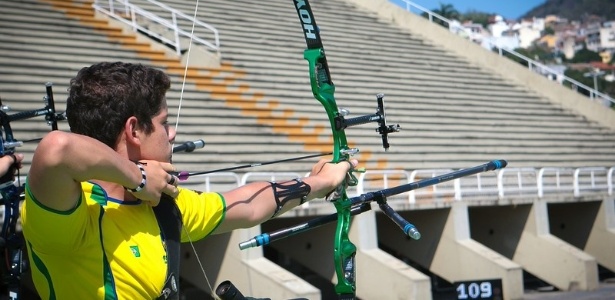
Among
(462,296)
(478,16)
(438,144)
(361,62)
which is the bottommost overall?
(462,296)

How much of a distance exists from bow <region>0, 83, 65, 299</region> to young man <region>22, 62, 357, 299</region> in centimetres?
299

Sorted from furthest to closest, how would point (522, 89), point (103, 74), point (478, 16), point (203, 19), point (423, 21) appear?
point (478, 16) < point (423, 21) < point (522, 89) < point (203, 19) < point (103, 74)

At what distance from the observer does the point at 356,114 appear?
17.1 m

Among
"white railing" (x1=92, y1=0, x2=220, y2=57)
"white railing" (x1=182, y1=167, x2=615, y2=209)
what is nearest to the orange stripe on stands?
"white railing" (x1=92, y1=0, x2=220, y2=57)

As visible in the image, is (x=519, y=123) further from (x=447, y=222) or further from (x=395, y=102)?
(x=447, y=222)

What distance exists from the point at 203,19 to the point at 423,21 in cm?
621

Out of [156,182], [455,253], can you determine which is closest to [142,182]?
[156,182]

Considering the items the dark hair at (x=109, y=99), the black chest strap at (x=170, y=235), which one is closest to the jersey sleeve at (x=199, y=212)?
the black chest strap at (x=170, y=235)

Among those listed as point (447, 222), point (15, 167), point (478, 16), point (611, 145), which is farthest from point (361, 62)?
point (478, 16)

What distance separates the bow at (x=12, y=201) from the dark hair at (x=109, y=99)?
302 cm

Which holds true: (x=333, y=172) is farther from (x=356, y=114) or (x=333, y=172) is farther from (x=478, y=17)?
(x=478, y=17)

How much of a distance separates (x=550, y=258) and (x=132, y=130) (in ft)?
41.1

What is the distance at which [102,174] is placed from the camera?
92.7 inches

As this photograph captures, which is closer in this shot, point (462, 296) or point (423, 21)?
point (462, 296)
